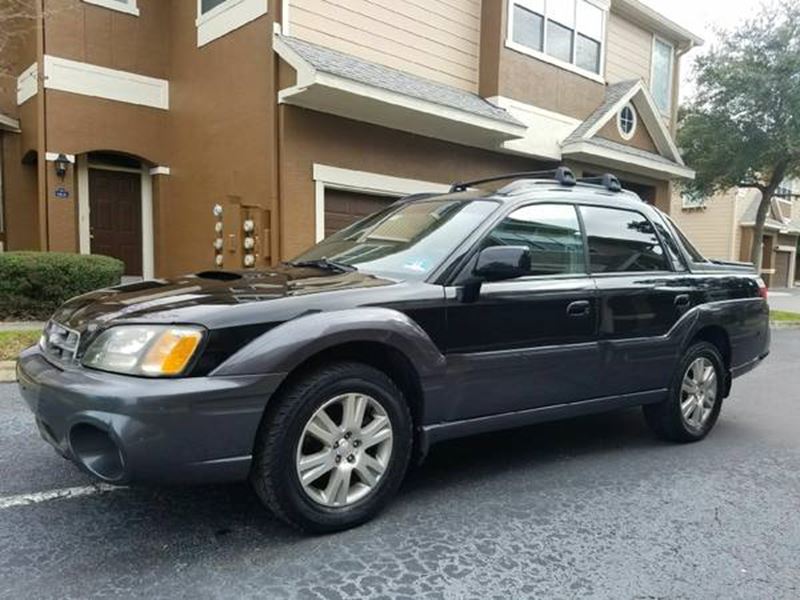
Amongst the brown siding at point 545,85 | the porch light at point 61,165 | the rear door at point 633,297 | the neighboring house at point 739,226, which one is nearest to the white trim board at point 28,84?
the porch light at point 61,165

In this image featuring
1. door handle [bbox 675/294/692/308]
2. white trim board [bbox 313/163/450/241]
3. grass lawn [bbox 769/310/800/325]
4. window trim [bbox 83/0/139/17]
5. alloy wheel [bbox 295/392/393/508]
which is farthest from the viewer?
grass lawn [bbox 769/310/800/325]

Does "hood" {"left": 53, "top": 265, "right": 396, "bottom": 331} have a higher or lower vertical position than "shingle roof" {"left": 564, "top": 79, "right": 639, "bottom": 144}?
lower

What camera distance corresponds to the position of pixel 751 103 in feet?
50.9

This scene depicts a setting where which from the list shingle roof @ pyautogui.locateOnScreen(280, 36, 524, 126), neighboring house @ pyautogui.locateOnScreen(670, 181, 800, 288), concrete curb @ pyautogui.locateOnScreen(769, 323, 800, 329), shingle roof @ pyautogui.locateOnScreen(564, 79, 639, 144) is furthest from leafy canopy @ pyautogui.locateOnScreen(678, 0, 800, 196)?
neighboring house @ pyautogui.locateOnScreen(670, 181, 800, 288)

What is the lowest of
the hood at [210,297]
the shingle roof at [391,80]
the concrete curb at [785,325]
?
the concrete curb at [785,325]

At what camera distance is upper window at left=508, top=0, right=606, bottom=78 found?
12953mm

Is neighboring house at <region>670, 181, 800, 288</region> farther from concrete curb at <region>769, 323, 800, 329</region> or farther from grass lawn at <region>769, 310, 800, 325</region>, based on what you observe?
concrete curb at <region>769, 323, 800, 329</region>

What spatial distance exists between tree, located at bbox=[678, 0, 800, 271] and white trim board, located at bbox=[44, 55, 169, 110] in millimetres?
12471

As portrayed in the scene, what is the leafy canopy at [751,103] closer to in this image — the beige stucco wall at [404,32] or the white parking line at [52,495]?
the beige stucco wall at [404,32]

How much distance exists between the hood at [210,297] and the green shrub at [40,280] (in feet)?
21.1

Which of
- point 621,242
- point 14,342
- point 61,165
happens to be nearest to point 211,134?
point 61,165

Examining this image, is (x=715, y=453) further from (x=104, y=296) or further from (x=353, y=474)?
(x=104, y=296)

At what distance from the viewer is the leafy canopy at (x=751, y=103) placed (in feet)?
49.4

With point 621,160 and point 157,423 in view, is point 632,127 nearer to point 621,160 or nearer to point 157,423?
point 621,160
